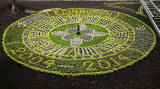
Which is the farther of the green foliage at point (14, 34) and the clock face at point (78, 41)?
the green foliage at point (14, 34)

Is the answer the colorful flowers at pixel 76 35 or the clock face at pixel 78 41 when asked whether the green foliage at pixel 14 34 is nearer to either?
the clock face at pixel 78 41

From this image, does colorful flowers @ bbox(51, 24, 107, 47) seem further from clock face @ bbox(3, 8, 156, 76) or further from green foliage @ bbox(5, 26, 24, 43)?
green foliage @ bbox(5, 26, 24, 43)

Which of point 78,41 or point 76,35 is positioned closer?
point 78,41

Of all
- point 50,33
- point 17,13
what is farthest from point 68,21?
point 17,13

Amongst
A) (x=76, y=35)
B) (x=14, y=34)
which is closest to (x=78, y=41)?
(x=76, y=35)

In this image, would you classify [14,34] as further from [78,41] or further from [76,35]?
[78,41]

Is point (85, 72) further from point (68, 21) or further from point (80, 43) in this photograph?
point (68, 21)

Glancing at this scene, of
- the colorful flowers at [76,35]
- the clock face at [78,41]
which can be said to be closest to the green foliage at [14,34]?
the clock face at [78,41]

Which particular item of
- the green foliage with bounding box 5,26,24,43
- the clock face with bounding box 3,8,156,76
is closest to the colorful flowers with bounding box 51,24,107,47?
the clock face with bounding box 3,8,156,76
